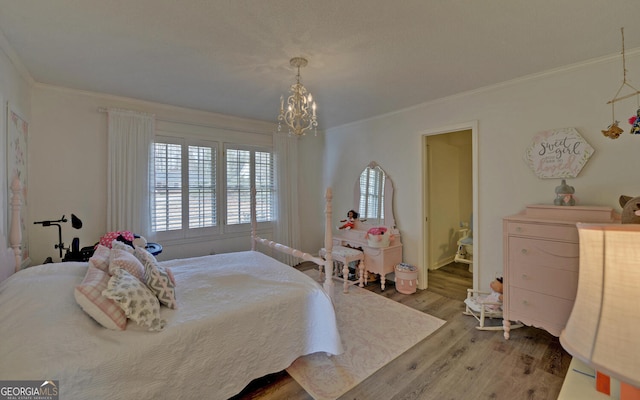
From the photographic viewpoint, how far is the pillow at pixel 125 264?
1.71m

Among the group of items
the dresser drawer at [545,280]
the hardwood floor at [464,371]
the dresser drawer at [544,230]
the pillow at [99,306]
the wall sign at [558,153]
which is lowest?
the hardwood floor at [464,371]

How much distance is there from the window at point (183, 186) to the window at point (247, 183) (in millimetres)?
249

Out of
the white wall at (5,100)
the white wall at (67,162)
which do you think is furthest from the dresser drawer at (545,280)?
the white wall at (67,162)

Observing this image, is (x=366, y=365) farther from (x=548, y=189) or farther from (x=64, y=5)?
(x=64, y=5)

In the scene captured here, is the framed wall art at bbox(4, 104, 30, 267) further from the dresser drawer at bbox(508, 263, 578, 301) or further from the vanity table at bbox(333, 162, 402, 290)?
the dresser drawer at bbox(508, 263, 578, 301)

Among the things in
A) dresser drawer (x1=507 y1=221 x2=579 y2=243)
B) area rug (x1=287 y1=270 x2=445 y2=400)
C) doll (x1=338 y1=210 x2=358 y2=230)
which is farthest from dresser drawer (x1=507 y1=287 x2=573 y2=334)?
doll (x1=338 y1=210 x2=358 y2=230)

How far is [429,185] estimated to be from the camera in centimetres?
447

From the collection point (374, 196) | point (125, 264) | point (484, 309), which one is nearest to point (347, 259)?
point (374, 196)

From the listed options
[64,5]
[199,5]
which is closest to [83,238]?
[64,5]

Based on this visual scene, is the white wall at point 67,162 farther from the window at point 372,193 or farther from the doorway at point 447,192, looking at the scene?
the doorway at point 447,192

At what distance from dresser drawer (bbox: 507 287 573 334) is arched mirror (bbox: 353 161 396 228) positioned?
1.82 m

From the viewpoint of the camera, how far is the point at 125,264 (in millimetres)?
1746

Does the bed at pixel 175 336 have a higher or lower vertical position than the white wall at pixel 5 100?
lower

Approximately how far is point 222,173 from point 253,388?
309cm
